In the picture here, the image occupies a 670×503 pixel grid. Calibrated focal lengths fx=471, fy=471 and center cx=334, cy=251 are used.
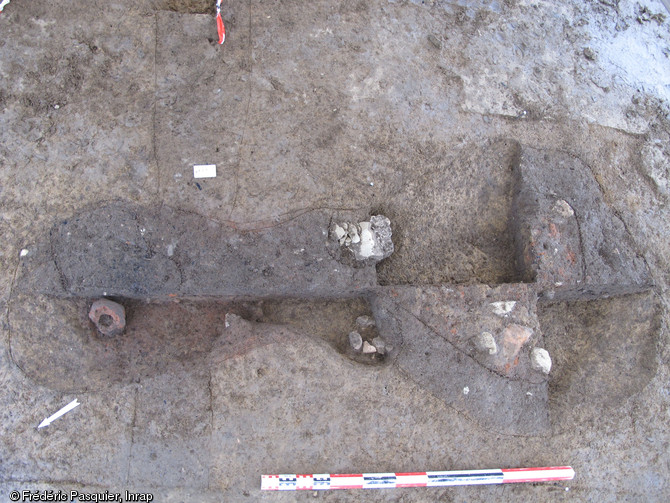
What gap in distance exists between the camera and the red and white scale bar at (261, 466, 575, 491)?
2520mm

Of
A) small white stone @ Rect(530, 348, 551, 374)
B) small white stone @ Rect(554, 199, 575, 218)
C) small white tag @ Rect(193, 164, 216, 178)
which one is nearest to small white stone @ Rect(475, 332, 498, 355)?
small white stone @ Rect(530, 348, 551, 374)

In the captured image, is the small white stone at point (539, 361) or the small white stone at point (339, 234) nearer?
the small white stone at point (339, 234)

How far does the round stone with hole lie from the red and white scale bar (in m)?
1.13

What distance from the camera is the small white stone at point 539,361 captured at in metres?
2.79

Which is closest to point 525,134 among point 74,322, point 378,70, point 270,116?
point 378,70

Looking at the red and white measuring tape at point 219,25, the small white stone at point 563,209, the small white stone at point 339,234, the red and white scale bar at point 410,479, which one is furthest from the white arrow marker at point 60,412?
the small white stone at point 563,209

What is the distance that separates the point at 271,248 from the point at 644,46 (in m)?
3.31

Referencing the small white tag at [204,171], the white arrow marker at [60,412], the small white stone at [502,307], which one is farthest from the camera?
the small white stone at [502,307]

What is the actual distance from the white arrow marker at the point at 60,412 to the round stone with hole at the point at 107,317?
38 cm

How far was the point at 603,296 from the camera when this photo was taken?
122 inches

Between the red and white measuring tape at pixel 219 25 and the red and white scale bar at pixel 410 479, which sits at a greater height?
the red and white measuring tape at pixel 219 25

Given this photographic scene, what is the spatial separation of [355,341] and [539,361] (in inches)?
43.4

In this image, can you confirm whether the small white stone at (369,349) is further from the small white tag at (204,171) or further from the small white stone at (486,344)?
the small white tag at (204,171)

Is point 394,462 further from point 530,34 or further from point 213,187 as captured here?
point 530,34
